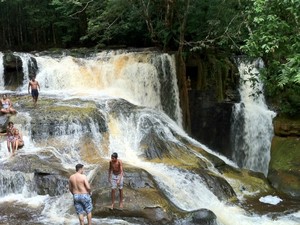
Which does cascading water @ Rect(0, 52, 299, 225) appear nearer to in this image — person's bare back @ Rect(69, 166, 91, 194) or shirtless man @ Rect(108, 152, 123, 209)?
shirtless man @ Rect(108, 152, 123, 209)

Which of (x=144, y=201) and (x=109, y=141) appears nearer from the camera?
(x=144, y=201)

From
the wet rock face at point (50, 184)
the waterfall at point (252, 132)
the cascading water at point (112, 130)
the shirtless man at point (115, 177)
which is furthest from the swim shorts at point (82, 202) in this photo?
the waterfall at point (252, 132)

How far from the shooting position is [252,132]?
1772 centimetres

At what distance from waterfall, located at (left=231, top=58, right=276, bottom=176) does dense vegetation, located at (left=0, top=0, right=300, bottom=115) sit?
0.75 meters

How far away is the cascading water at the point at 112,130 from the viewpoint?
11.3 metres

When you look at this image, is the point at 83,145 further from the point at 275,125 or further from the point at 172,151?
the point at 275,125

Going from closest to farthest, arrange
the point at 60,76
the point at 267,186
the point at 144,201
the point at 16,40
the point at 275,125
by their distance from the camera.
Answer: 1. the point at 144,201
2. the point at 267,186
3. the point at 275,125
4. the point at 60,76
5. the point at 16,40

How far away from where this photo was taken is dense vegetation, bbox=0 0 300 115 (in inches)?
420

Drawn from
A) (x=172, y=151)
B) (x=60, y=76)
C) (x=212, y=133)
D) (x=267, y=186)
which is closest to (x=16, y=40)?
(x=60, y=76)

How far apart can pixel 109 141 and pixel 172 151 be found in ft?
6.97

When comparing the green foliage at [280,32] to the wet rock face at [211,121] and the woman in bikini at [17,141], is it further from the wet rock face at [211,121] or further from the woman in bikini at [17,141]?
the woman in bikini at [17,141]

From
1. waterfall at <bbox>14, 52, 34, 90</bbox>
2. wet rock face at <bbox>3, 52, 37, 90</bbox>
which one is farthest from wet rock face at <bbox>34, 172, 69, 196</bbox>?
wet rock face at <bbox>3, 52, 37, 90</bbox>

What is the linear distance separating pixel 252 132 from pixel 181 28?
5.15 metres

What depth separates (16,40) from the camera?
105 feet
